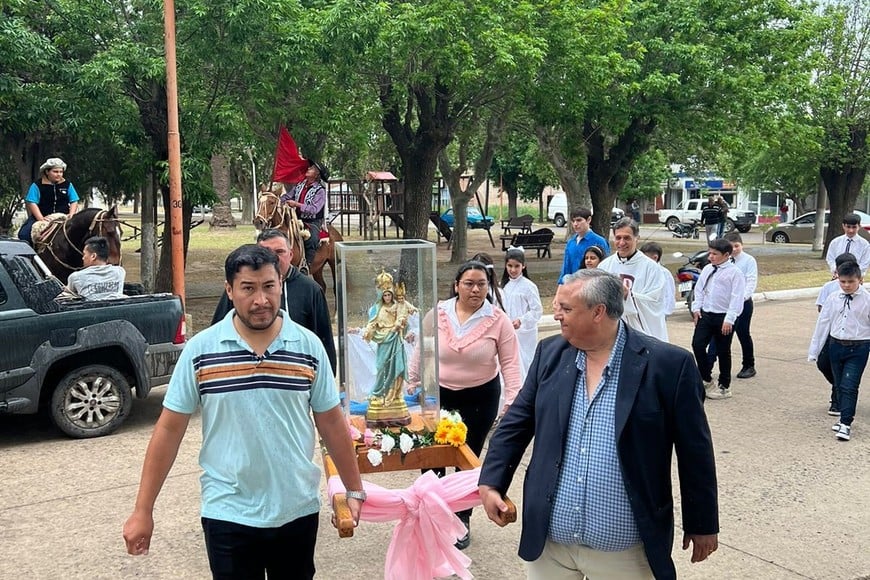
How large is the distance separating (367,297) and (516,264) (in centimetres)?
335

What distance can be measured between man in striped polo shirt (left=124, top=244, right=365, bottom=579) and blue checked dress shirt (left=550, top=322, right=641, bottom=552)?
3.08ft

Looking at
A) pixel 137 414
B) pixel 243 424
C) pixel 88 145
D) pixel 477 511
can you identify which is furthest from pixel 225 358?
pixel 88 145

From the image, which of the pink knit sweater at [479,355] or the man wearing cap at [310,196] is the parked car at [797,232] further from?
the pink knit sweater at [479,355]

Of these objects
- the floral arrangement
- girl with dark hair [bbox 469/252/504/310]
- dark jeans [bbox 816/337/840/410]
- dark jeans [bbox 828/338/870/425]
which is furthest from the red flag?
the floral arrangement

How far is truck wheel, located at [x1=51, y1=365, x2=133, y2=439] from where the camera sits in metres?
7.39

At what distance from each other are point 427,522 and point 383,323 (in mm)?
1185

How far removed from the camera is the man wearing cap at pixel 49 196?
35.9ft

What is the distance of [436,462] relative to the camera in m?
4.68

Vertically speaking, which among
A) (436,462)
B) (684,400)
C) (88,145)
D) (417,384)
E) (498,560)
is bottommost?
(498,560)

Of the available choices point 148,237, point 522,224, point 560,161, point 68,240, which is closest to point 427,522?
point 68,240

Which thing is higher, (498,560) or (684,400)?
(684,400)

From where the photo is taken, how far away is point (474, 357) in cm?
514

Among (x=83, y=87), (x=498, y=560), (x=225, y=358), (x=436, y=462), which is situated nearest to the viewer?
(x=225, y=358)

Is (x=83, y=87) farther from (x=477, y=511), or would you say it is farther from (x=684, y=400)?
(x=684, y=400)
